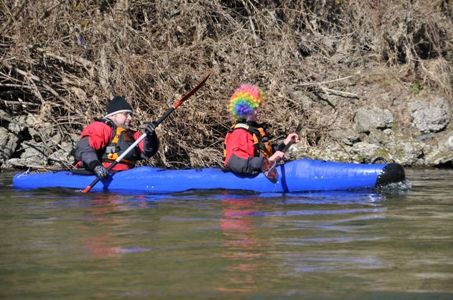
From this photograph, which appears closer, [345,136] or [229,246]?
[229,246]

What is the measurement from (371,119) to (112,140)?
184 inches

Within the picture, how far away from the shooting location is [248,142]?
28.3 feet

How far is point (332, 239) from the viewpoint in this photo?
19.1 feet

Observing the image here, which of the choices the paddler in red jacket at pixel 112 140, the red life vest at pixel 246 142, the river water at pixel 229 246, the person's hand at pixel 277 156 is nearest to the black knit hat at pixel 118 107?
the paddler in red jacket at pixel 112 140

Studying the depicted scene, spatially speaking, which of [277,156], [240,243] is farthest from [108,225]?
[277,156]

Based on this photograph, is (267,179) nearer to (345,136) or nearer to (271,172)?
(271,172)

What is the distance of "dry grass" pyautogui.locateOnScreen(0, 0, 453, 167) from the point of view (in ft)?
38.5

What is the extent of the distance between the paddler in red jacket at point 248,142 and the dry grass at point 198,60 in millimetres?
2591

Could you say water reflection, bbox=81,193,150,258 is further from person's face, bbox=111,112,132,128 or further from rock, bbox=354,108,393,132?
rock, bbox=354,108,393,132

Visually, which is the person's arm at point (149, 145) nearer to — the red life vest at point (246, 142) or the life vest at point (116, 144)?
the life vest at point (116, 144)

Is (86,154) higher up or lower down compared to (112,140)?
lower down

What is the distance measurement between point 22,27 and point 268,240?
7.36m

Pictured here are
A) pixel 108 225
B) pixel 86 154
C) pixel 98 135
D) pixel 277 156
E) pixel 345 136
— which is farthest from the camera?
pixel 345 136

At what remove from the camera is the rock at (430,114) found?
12.6m
